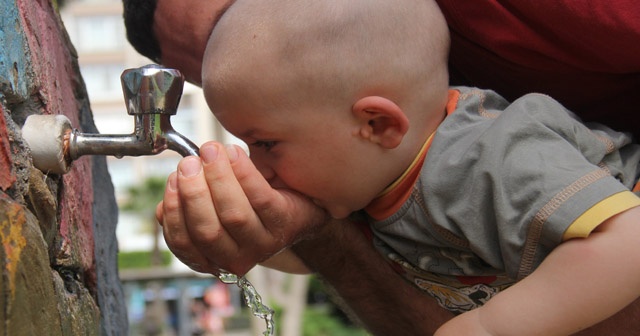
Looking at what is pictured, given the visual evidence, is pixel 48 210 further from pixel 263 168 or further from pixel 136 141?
pixel 263 168

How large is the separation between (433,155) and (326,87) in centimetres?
19

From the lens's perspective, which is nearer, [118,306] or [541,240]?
[541,240]

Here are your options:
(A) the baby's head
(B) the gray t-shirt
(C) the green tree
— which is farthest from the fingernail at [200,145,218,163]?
(C) the green tree

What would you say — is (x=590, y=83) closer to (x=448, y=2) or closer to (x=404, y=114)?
(x=448, y=2)

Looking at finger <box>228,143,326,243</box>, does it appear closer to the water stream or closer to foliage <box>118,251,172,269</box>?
the water stream

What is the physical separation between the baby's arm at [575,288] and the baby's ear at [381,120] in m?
0.30

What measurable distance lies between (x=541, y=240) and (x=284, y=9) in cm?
50

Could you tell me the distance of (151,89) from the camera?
130 cm

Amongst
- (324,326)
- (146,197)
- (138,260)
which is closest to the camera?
(324,326)

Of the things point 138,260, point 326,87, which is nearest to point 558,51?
point 326,87

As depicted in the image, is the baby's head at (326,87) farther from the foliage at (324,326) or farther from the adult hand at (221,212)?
the foliage at (324,326)

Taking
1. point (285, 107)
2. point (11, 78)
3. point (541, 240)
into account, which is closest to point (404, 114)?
point (285, 107)

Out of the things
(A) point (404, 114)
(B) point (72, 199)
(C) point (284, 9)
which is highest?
(C) point (284, 9)

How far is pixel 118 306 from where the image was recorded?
1.85 m
